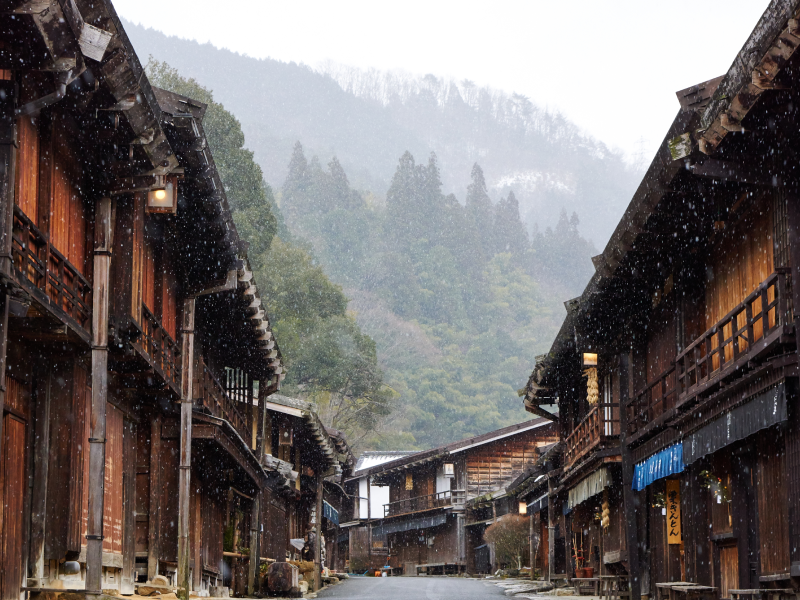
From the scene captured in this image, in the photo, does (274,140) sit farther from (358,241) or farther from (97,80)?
(97,80)

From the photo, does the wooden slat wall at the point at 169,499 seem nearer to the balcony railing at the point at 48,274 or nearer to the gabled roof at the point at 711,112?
the balcony railing at the point at 48,274

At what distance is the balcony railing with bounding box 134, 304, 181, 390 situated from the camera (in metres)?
14.7

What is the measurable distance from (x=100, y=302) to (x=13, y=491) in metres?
2.51

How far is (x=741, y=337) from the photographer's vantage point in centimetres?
1274

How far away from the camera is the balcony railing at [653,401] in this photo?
17.0 m

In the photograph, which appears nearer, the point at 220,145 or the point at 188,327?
the point at 188,327

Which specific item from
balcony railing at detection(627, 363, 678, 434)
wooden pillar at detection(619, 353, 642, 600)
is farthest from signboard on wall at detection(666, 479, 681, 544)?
wooden pillar at detection(619, 353, 642, 600)

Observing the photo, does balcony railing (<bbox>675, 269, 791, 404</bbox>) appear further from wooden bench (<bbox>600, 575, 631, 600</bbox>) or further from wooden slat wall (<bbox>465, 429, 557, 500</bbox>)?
wooden slat wall (<bbox>465, 429, 557, 500</bbox>)

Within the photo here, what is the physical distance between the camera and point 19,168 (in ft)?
33.0

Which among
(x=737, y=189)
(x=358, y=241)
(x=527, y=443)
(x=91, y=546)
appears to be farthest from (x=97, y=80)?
(x=358, y=241)

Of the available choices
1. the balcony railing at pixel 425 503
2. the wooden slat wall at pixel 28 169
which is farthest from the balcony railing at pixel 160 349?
the balcony railing at pixel 425 503

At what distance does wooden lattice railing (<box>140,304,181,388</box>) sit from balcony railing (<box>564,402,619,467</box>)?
899cm

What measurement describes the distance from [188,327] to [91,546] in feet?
21.9

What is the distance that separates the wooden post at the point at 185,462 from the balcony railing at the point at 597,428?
8.78 m
